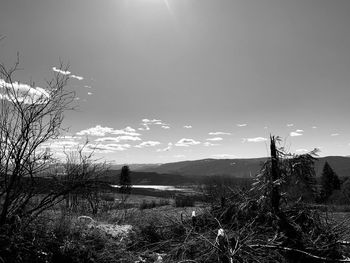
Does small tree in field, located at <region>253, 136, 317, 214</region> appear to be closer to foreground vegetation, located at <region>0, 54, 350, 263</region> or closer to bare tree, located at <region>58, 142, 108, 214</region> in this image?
foreground vegetation, located at <region>0, 54, 350, 263</region>

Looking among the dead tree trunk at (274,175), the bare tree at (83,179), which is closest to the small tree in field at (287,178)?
the dead tree trunk at (274,175)

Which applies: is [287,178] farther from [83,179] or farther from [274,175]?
[83,179]

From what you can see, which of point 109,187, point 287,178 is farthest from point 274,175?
point 109,187

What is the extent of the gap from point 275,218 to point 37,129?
3844mm

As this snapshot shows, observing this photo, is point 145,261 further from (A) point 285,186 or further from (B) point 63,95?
(B) point 63,95

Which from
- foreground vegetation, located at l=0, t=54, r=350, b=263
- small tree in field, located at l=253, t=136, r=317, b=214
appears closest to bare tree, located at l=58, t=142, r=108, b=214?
foreground vegetation, located at l=0, t=54, r=350, b=263

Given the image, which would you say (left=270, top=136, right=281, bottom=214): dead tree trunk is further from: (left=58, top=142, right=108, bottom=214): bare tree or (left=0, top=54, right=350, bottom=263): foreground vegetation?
(left=58, top=142, right=108, bottom=214): bare tree

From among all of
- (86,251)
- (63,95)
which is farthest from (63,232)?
(63,95)

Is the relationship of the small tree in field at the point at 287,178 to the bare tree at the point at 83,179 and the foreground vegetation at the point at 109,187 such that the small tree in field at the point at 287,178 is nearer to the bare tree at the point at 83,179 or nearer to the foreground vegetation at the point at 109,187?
the foreground vegetation at the point at 109,187

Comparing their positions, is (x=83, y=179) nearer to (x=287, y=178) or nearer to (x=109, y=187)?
(x=109, y=187)

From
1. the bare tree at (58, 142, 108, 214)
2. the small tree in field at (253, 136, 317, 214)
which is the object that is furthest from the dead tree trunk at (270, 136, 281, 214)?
the bare tree at (58, 142, 108, 214)

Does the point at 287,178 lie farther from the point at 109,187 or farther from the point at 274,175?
the point at 109,187

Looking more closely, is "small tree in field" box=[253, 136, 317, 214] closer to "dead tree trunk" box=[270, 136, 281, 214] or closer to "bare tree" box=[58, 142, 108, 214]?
"dead tree trunk" box=[270, 136, 281, 214]

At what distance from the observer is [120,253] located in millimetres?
5629
